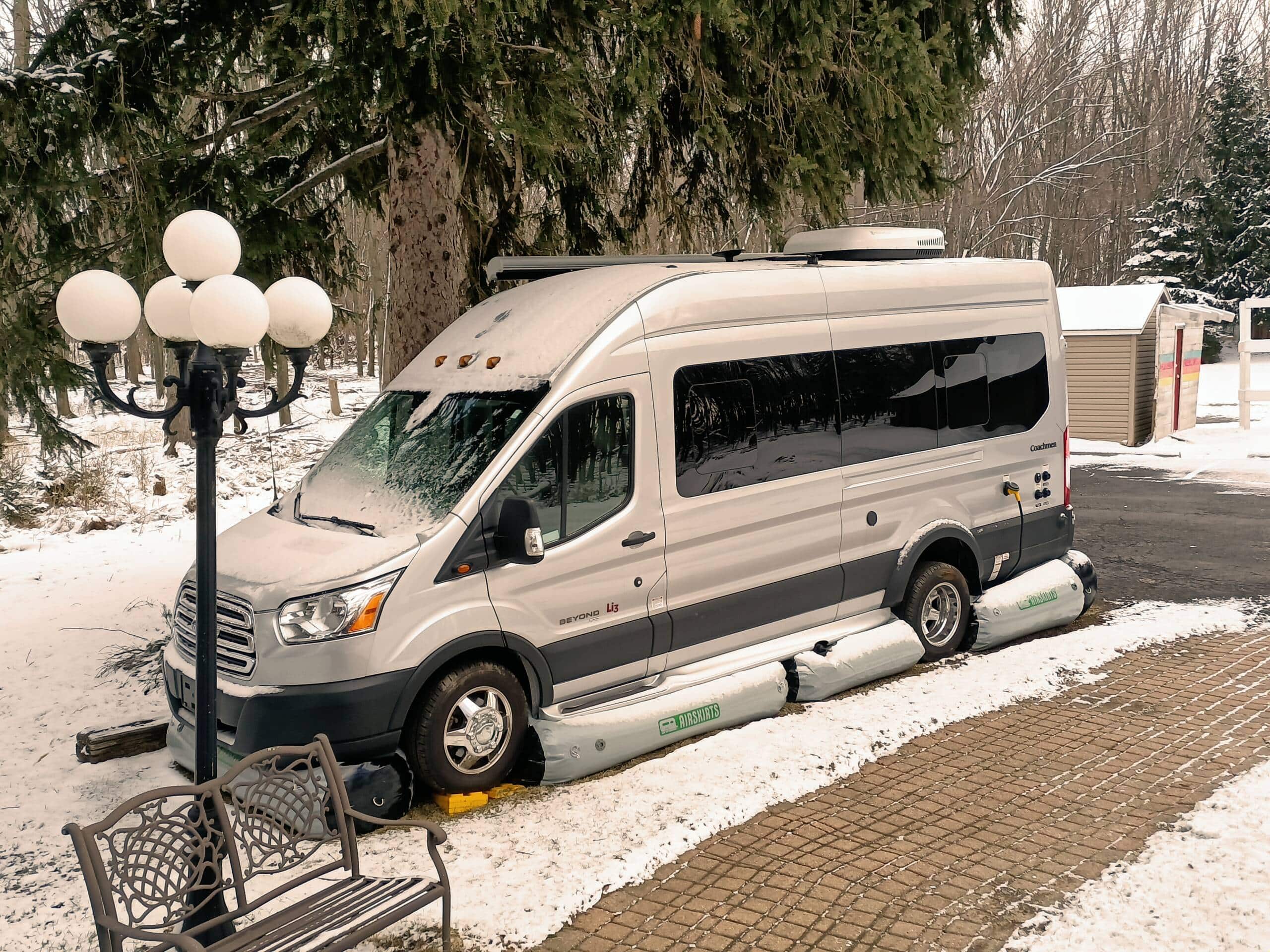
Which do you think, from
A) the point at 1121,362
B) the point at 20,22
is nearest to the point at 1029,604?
the point at 1121,362

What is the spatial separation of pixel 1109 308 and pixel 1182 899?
19.6 meters

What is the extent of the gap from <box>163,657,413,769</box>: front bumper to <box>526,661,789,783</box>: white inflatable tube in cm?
86

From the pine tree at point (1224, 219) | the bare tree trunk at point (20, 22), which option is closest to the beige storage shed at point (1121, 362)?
the bare tree trunk at point (20, 22)

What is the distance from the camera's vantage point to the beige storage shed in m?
21.4

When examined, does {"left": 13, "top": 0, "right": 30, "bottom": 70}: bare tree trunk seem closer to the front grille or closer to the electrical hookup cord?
the front grille

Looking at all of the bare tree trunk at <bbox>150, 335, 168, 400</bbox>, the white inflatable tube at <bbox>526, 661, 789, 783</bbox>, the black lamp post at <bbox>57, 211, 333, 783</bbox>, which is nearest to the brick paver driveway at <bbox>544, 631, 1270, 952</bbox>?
the white inflatable tube at <bbox>526, 661, 789, 783</bbox>

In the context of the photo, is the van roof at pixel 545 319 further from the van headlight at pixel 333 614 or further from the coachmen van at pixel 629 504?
the van headlight at pixel 333 614

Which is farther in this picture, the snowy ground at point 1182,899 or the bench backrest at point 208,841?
the snowy ground at point 1182,899

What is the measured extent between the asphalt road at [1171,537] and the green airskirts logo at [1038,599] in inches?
56.3

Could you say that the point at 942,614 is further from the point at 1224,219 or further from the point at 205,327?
the point at 1224,219

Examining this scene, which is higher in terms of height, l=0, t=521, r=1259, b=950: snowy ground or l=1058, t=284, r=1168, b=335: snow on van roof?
l=1058, t=284, r=1168, b=335: snow on van roof

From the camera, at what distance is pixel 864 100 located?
8203 millimetres

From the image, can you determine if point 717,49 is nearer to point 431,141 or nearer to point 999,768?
point 431,141

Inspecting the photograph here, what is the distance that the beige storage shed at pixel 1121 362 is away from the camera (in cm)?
2136
